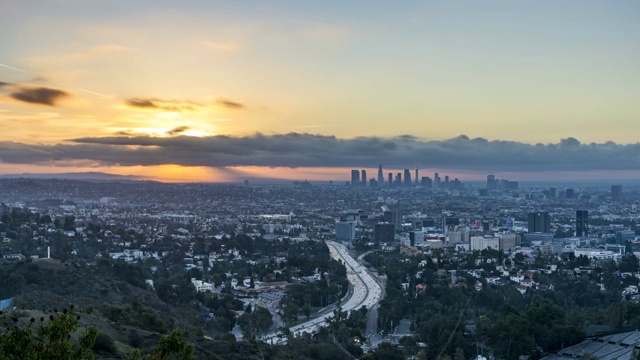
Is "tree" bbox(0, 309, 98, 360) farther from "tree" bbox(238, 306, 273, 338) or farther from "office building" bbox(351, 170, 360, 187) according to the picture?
"office building" bbox(351, 170, 360, 187)

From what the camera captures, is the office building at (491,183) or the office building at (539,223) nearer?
the office building at (539,223)

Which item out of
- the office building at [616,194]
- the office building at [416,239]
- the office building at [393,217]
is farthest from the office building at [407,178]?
the office building at [416,239]

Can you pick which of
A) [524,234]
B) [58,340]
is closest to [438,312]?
[58,340]

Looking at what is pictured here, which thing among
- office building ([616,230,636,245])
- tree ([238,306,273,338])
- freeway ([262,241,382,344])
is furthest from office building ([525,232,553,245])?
tree ([238,306,273,338])

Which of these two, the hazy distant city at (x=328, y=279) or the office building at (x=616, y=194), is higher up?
the office building at (x=616, y=194)

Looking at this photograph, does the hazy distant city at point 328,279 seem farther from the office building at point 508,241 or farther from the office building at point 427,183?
the office building at point 427,183

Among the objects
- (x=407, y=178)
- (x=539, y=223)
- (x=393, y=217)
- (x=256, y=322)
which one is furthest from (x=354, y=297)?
(x=407, y=178)

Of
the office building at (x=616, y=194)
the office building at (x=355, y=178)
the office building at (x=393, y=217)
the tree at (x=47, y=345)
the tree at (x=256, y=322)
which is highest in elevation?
the office building at (x=355, y=178)

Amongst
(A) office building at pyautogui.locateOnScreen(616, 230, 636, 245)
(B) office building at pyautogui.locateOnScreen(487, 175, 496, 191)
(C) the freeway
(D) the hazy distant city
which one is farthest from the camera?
(B) office building at pyautogui.locateOnScreen(487, 175, 496, 191)
